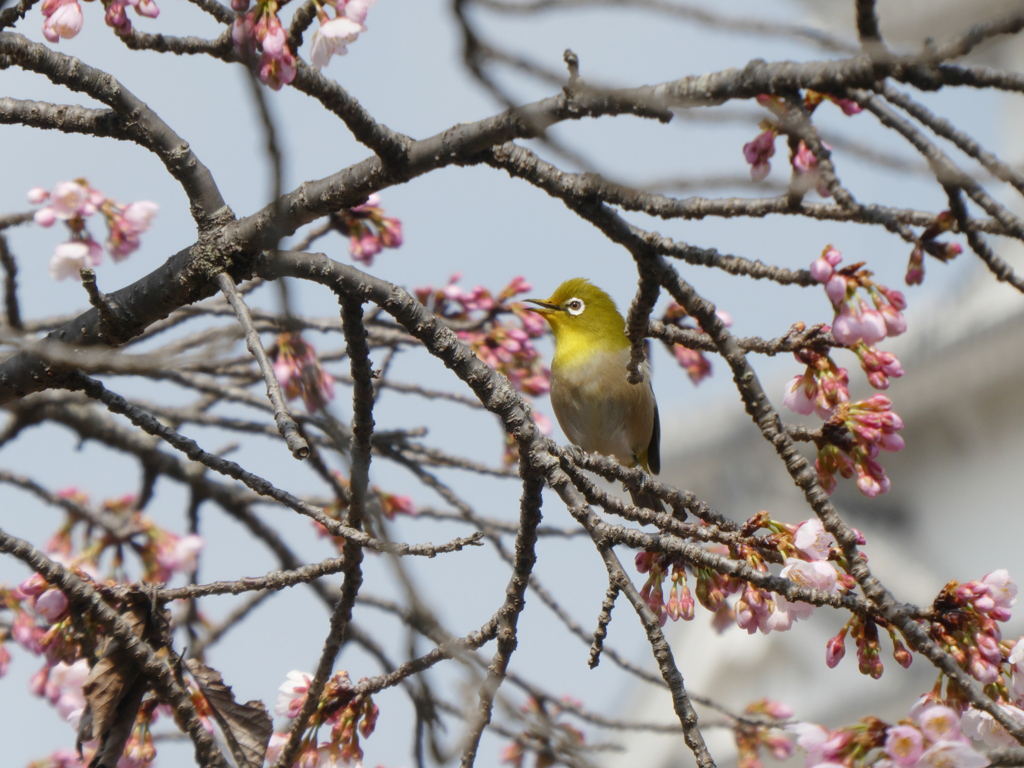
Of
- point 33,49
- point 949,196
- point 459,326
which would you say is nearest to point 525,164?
point 949,196

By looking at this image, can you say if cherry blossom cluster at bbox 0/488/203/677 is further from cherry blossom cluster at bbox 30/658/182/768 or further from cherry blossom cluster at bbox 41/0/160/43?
cherry blossom cluster at bbox 41/0/160/43

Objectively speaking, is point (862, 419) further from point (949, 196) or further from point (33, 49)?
point (33, 49)

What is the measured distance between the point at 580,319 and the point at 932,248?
3.15m

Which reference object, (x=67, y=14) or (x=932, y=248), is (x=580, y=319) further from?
(x=932, y=248)

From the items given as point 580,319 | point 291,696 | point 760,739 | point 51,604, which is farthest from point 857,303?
point 580,319

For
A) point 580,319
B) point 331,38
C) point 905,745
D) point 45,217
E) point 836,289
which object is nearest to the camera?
point 905,745

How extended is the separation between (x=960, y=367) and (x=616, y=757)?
656cm

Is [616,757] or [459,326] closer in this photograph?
[459,326]

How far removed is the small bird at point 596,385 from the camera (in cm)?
491

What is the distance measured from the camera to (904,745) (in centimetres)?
193

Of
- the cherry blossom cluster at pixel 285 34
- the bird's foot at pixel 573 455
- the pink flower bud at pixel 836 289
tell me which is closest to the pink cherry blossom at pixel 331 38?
the cherry blossom cluster at pixel 285 34

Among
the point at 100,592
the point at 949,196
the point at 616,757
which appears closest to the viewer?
the point at 949,196

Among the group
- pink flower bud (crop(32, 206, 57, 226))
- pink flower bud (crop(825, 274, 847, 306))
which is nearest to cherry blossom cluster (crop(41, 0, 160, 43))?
pink flower bud (crop(32, 206, 57, 226))

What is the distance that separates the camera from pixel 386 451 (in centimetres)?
403
